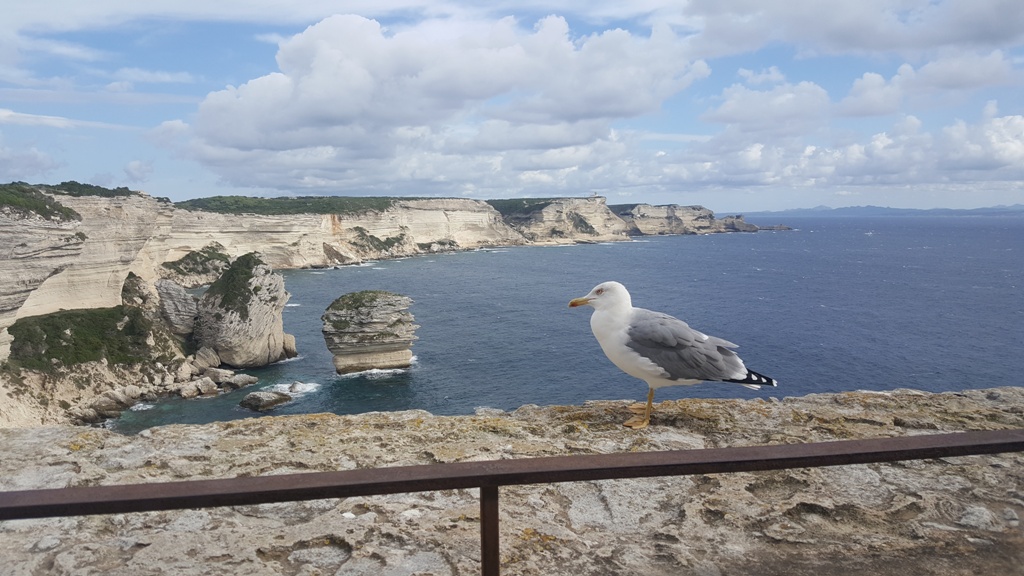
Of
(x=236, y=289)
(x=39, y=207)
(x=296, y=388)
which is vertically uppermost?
(x=39, y=207)

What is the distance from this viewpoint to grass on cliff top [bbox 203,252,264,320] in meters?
37.5

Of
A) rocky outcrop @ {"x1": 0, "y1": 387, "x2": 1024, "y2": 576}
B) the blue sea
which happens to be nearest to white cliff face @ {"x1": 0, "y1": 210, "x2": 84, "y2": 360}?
the blue sea

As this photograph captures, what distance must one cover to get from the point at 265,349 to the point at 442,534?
124ft

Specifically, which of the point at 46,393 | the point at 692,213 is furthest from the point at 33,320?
the point at 692,213

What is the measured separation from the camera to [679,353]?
471 centimetres

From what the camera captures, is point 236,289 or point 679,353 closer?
point 679,353

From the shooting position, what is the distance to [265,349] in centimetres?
3803

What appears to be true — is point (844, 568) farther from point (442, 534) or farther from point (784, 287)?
point (784, 287)

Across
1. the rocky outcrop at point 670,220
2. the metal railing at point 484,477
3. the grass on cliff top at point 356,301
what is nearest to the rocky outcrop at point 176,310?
the grass on cliff top at point 356,301

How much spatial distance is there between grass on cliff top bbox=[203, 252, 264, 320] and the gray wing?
36904mm

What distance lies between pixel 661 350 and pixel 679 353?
138mm

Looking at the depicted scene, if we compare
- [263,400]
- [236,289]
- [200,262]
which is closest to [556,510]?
[263,400]

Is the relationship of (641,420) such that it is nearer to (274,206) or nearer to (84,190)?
(84,190)

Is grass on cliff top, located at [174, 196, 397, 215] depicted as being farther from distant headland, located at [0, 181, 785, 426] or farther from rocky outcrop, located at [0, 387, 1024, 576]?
rocky outcrop, located at [0, 387, 1024, 576]
